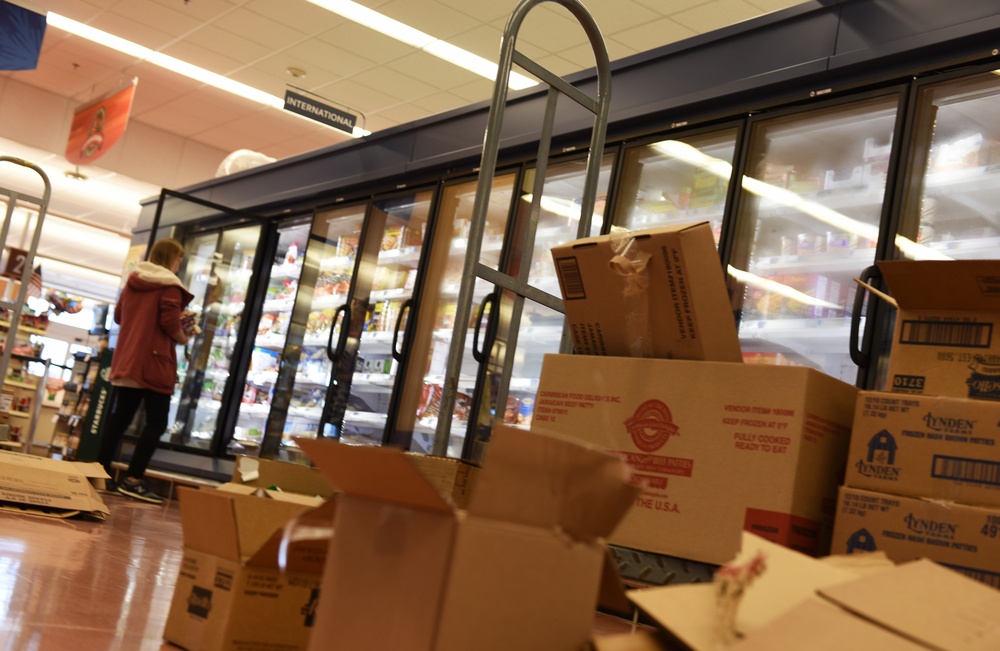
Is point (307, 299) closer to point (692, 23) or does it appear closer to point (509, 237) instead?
point (509, 237)

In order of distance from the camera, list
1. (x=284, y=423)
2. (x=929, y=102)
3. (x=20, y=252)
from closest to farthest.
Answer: (x=929, y=102) → (x=284, y=423) → (x=20, y=252)

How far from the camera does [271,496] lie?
1837 mm

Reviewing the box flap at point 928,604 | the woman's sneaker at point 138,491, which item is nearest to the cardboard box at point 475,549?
the box flap at point 928,604

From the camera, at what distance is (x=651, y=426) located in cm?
185

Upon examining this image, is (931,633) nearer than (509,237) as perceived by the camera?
Yes

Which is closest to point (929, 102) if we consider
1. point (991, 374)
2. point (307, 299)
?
point (991, 374)

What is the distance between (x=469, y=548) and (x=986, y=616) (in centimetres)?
63

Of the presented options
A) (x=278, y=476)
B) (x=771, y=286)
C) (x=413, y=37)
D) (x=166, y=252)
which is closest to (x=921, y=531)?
Result: (x=278, y=476)

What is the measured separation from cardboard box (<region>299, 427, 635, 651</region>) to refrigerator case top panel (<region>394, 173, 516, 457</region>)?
393 centimetres

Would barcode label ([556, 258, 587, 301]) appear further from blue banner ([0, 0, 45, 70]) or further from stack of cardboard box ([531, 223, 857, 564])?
blue banner ([0, 0, 45, 70])

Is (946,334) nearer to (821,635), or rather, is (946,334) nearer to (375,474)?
(821,635)

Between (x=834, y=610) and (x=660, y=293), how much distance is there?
2.85 ft

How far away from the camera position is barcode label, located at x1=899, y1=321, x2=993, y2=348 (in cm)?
175

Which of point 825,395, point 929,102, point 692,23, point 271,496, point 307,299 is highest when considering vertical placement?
point 692,23
